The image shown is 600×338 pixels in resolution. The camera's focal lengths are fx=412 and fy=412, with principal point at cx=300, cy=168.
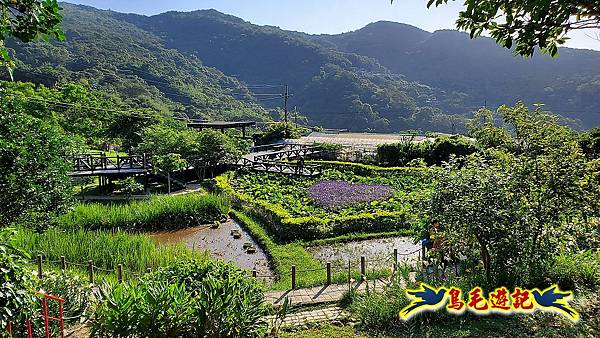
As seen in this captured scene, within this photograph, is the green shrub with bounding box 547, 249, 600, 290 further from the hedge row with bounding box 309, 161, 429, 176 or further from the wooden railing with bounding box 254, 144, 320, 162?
the wooden railing with bounding box 254, 144, 320, 162

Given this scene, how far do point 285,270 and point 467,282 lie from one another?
4894 millimetres

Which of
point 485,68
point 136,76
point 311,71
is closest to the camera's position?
point 136,76

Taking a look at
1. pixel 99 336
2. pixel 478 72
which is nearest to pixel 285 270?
pixel 99 336

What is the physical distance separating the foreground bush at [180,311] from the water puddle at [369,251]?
5.84m

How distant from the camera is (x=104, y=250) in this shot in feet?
32.3

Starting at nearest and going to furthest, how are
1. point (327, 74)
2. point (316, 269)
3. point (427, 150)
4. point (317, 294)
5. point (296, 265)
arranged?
point (317, 294) < point (316, 269) < point (296, 265) < point (427, 150) < point (327, 74)

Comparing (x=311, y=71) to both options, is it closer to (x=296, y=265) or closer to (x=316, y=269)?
(x=296, y=265)

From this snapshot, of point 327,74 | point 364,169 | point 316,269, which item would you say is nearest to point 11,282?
point 316,269

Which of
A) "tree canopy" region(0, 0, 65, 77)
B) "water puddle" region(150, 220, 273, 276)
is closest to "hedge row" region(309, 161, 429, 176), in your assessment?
"water puddle" region(150, 220, 273, 276)

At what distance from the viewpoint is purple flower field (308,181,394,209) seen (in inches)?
620

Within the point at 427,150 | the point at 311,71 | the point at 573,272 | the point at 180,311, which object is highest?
the point at 311,71

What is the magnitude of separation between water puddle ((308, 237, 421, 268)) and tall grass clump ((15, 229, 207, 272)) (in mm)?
3351

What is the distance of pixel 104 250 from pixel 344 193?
9659mm

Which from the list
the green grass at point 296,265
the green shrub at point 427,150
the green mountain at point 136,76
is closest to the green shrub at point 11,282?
the green grass at point 296,265
